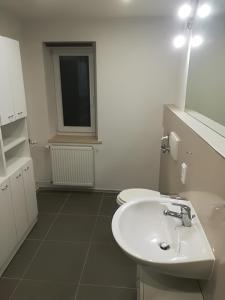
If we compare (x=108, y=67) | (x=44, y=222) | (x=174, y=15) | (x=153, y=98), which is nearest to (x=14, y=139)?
(x=44, y=222)

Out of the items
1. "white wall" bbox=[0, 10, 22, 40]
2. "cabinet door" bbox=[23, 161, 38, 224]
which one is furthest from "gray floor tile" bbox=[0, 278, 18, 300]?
"white wall" bbox=[0, 10, 22, 40]

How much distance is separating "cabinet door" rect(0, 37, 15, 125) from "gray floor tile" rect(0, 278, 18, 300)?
1355 millimetres

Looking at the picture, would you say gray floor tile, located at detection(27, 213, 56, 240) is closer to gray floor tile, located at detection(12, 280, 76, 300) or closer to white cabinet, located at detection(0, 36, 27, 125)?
gray floor tile, located at detection(12, 280, 76, 300)

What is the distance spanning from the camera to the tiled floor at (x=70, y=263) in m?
1.87

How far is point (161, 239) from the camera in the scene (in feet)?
4.47

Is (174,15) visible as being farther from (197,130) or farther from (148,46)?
(197,130)

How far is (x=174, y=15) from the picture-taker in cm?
259

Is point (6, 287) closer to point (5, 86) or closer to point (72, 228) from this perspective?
point (72, 228)

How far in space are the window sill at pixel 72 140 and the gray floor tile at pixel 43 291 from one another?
177 centimetres

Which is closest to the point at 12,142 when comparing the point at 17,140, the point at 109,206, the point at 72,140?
the point at 17,140

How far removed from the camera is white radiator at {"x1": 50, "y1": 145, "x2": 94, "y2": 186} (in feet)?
10.5

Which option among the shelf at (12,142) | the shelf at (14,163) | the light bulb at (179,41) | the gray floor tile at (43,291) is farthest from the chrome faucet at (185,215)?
the light bulb at (179,41)

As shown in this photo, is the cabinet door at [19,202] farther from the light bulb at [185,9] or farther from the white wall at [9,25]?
the light bulb at [185,9]

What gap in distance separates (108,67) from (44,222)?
2.07 meters
